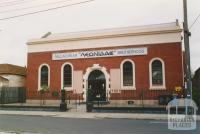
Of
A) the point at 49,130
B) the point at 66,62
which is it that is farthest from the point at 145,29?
the point at 49,130

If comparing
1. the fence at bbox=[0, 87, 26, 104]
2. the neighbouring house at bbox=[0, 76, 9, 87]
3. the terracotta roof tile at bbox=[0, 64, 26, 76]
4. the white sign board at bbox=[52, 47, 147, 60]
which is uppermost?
the white sign board at bbox=[52, 47, 147, 60]

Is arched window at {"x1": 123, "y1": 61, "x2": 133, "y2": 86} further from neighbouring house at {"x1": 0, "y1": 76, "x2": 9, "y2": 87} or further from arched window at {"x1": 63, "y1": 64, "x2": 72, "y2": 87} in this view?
neighbouring house at {"x1": 0, "y1": 76, "x2": 9, "y2": 87}

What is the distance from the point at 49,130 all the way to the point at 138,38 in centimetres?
1887

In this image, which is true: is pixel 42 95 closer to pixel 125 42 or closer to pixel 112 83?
pixel 112 83

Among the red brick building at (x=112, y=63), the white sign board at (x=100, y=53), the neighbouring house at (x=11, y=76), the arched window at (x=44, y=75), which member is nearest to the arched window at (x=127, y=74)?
the red brick building at (x=112, y=63)

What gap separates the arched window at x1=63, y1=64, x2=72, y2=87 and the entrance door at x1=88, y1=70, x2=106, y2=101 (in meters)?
2.08

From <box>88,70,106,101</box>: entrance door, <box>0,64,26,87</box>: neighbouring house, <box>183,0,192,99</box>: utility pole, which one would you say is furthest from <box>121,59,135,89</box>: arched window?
<box>0,64,26,87</box>: neighbouring house

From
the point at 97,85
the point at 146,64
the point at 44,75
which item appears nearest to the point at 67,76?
the point at 44,75

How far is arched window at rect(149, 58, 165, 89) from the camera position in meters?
30.4

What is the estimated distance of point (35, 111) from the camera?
26578mm

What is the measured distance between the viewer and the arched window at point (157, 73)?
30.4 metres

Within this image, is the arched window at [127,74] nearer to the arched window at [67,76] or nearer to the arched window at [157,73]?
the arched window at [157,73]

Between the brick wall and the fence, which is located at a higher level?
the brick wall

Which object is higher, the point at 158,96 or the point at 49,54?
the point at 49,54
